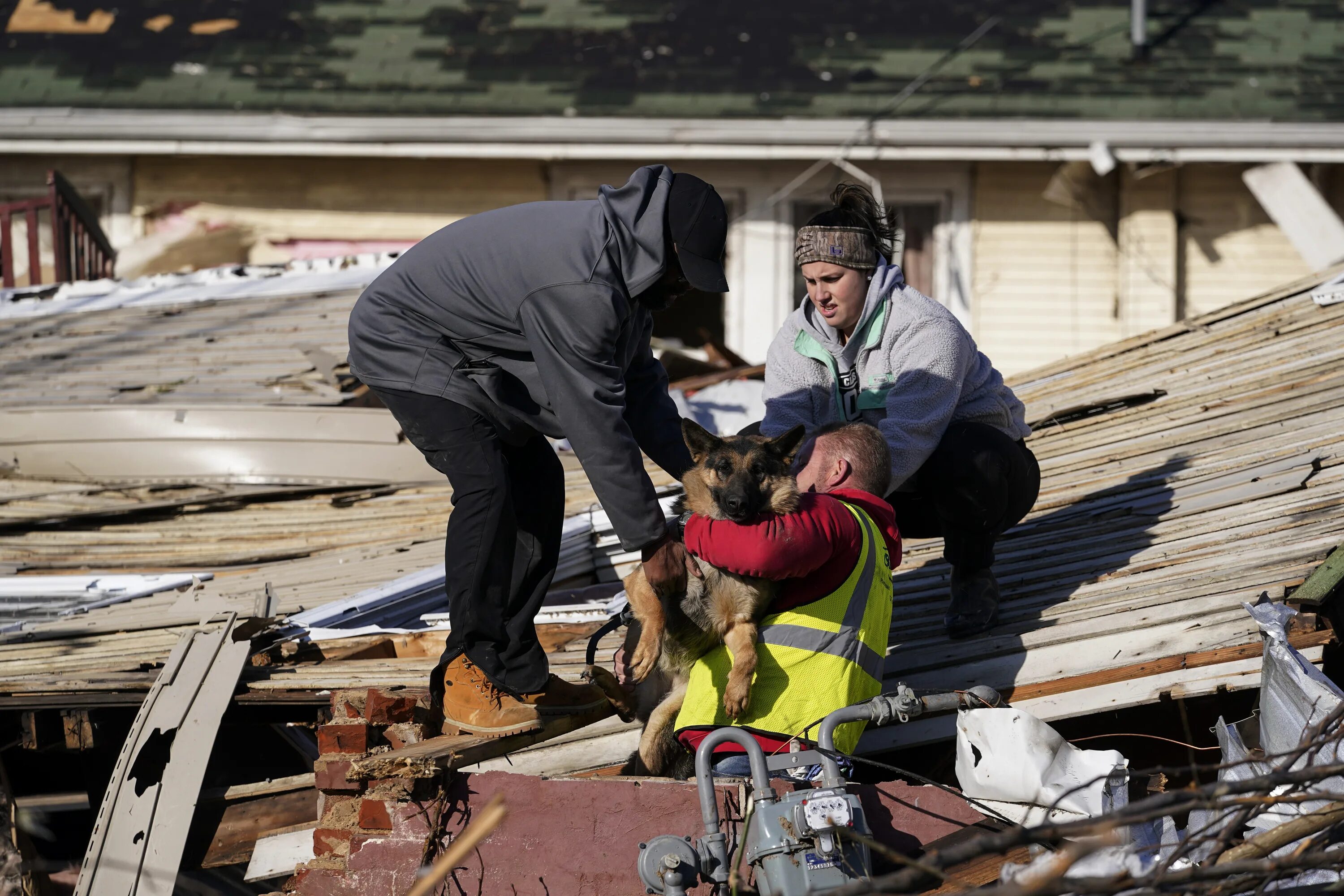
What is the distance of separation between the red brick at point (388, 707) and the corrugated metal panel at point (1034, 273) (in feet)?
28.0

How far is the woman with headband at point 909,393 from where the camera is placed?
14.3 feet

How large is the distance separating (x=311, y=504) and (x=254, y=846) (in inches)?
141

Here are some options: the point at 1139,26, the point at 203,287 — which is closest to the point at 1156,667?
the point at 203,287

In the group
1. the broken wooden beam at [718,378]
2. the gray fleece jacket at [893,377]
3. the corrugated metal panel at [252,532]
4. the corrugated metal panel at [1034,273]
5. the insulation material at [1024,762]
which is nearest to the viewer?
the insulation material at [1024,762]

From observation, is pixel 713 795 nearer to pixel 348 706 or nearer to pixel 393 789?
pixel 393 789

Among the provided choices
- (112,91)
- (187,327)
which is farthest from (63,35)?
(187,327)

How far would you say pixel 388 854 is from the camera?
11.3 ft

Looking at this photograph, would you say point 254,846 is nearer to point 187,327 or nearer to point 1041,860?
point 1041,860

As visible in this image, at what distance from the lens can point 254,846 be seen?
13.8 ft

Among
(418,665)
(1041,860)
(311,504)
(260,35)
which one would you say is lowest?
(311,504)

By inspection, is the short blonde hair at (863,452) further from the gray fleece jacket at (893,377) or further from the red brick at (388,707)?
the red brick at (388,707)

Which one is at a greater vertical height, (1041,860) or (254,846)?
(1041,860)

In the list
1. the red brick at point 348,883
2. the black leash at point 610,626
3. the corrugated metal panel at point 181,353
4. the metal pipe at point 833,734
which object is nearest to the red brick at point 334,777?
the red brick at point 348,883

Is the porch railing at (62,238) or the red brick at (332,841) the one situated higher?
the porch railing at (62,238)
